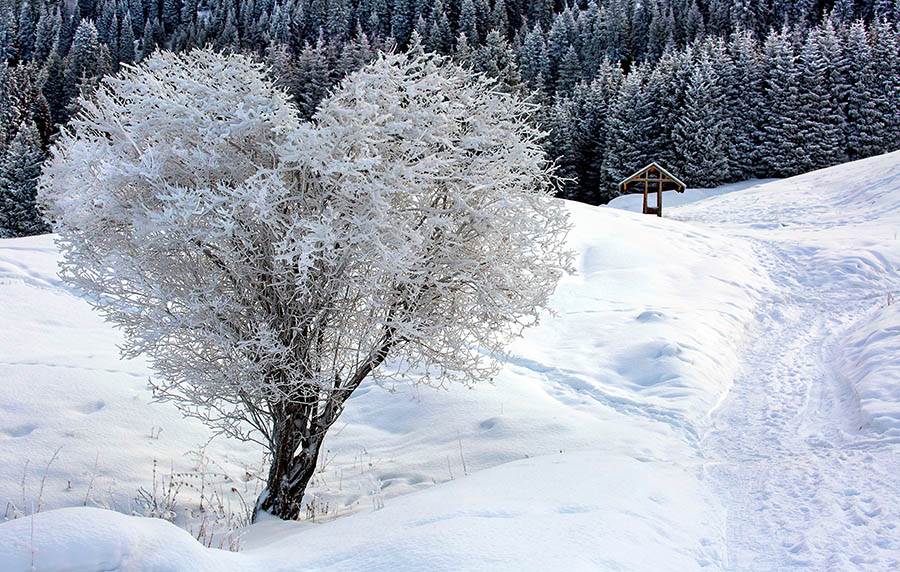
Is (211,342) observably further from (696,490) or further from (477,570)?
(696,490)

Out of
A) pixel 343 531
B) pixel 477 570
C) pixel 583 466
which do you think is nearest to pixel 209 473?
pixel 343 531

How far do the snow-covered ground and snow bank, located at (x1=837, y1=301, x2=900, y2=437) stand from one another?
5cm

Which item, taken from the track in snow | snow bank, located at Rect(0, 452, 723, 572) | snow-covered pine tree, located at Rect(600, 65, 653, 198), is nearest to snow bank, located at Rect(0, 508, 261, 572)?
snow bank, located at Rect(0, 452, 723, 572)

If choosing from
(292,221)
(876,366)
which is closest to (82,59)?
(292,221)

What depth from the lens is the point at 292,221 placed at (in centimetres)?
691

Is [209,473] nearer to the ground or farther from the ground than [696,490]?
nearer to the ground

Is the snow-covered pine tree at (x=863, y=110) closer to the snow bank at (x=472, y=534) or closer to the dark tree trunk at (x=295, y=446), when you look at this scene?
the snow bank at (x=472, y=534)

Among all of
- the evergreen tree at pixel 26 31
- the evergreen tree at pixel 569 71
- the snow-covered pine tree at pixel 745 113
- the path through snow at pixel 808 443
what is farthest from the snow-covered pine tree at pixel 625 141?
the evergreen tree at pixel 26 31

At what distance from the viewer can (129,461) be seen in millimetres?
9656

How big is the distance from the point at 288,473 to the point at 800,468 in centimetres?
602

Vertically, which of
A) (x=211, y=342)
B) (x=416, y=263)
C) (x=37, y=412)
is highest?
(x=416, y=263)

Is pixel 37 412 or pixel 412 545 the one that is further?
pixel 37 412

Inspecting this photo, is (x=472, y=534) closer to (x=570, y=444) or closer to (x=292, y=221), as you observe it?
(x=292, y=221)

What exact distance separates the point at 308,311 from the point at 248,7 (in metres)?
122
